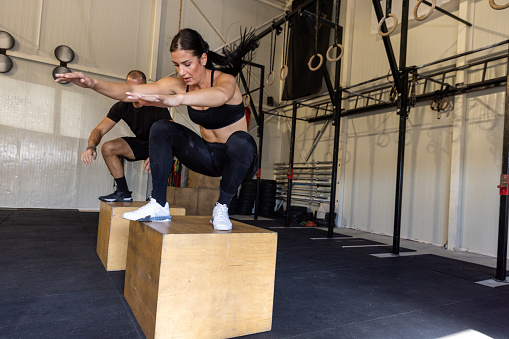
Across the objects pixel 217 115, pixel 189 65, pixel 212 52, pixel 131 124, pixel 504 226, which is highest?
pixel 212 52

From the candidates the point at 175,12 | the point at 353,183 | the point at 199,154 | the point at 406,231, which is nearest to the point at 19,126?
the point at 175,12

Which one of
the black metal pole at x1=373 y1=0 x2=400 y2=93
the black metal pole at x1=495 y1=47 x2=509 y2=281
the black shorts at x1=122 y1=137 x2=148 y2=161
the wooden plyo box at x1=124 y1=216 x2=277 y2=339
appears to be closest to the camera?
the wooden plyo box at x1=124 y1=216 x2=277 y2=339

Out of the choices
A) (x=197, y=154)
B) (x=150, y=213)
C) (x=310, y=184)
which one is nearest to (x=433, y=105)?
(x=310, y=184)

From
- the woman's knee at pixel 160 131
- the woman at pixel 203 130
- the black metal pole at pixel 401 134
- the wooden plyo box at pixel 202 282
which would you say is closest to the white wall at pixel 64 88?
the black metal pole at pixel 401 134

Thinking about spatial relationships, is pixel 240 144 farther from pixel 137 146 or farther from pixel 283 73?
pixel 283 73

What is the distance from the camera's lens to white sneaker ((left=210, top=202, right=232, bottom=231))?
4.68 feet

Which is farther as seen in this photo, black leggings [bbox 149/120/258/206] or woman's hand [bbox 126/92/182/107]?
black leggings [bbox 149/120/258/206]

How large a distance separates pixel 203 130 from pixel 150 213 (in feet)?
1.81

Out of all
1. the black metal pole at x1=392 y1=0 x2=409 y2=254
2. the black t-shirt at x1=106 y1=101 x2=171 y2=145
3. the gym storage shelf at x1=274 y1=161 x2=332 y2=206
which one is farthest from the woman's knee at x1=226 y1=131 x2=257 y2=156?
the gym storage shelf at x1=274 y1=161 x2=332 y2=206

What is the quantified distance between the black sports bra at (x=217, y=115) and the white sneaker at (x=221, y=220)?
433 millimetres

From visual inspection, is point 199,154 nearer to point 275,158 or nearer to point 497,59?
point 497,59

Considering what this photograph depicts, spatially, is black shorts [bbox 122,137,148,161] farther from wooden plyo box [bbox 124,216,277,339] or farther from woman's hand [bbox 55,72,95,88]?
wooden plyo box [bbox 124,216,277,339]

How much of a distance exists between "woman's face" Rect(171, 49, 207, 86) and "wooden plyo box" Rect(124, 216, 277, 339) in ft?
2.56

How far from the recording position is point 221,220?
1471 millimetres
